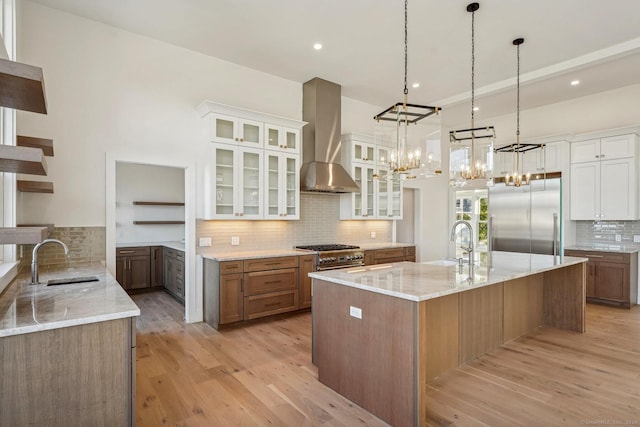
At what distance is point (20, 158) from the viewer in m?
1.44

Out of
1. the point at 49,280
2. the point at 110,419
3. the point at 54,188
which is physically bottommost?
the point at 110,419

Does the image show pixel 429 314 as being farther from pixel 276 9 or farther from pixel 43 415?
pixel 276 9

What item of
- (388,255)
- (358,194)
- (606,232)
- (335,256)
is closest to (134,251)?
(335,256)

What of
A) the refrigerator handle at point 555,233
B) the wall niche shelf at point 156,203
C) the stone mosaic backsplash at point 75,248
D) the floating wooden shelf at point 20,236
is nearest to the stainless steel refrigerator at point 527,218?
the refrigerator handle at point 555,233

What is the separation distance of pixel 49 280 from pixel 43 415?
1383 millimetres

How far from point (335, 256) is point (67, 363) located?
3627 mm

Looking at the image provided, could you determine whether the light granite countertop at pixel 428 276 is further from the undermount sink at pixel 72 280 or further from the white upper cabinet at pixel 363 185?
the white upper cabinet at pixel 363 185

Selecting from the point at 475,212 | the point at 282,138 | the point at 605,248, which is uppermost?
the point at 282,138

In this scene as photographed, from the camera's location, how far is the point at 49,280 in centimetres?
263

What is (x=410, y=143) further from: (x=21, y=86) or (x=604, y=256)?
(x=604, y=256)

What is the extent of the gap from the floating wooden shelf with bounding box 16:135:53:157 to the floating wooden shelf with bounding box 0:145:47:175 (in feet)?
5.32

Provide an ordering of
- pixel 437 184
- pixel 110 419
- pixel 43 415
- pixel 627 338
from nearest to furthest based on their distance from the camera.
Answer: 1. pixel 43 415
2. pixel 110 419
3. pixel 627 338
4. pixel 437 184

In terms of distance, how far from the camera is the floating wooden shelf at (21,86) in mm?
1289

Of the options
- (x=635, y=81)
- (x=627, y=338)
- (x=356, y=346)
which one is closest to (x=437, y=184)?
(x=635, y=81)
